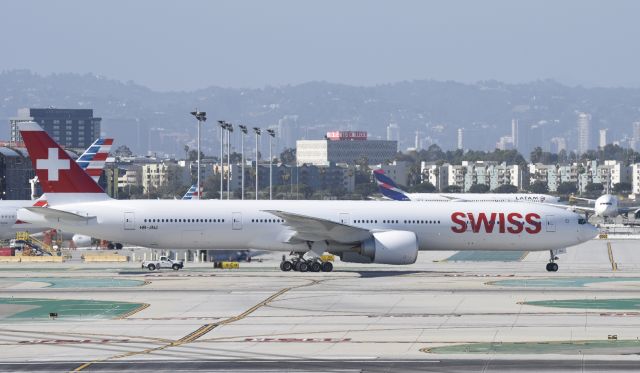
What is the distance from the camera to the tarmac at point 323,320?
34.2 m

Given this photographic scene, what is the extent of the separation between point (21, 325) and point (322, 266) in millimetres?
25037

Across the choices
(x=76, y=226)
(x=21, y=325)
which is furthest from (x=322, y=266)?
(x=21, y=325)

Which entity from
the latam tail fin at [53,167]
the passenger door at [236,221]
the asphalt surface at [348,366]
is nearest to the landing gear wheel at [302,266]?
the passenger door at [236,221]

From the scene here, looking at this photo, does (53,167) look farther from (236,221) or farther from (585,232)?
(585,232)

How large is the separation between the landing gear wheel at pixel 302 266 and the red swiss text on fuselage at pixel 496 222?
798cm

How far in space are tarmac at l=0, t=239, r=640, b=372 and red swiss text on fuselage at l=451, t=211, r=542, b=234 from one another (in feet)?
7.53

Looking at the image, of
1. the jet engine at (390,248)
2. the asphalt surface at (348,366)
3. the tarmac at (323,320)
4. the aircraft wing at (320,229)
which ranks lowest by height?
the asphalt surface at (348,366)

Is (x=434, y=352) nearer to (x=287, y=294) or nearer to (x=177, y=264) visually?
(x=287, y=294)

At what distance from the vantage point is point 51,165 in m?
65.4

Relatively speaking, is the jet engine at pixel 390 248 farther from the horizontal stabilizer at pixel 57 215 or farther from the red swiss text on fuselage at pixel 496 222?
the horizontal stabilizer at pixel 57 215

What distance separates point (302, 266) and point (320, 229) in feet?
8.65

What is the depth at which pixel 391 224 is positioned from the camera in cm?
6619

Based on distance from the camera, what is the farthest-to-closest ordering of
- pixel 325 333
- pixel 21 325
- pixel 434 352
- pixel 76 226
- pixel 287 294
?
1. pixel 76 226
2. pixel 287 294
3. pixel 21 325
4. pixel 325 333
5. pixel 434 352

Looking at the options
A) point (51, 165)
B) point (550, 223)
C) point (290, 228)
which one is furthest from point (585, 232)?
point (51, 165)
